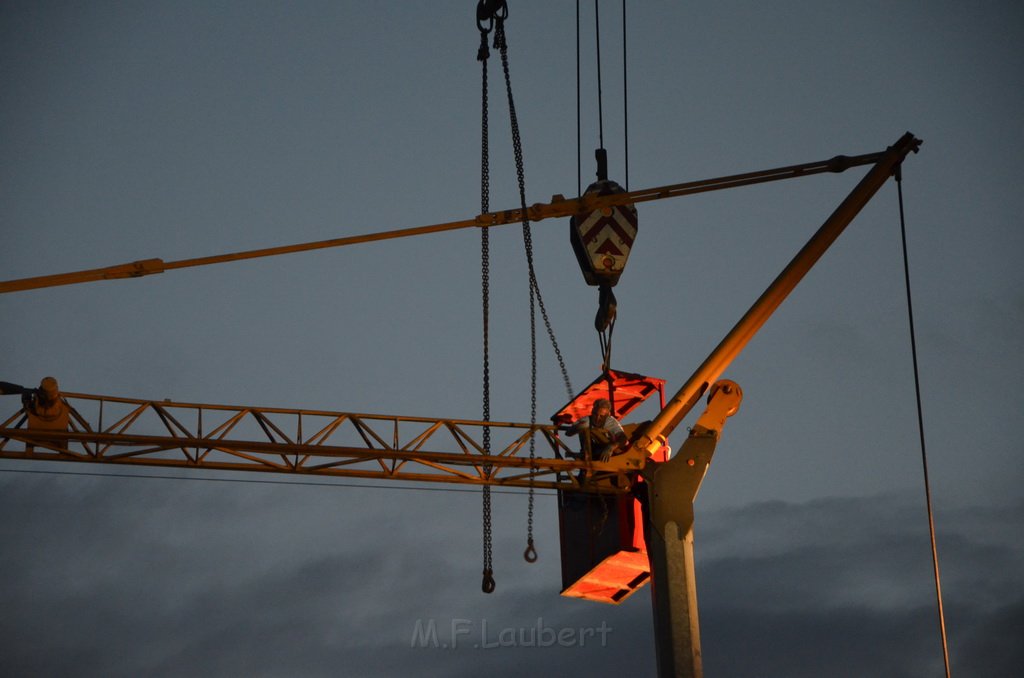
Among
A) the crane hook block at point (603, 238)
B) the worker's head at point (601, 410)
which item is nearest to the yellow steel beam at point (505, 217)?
the crane hook block at point (603, 238)

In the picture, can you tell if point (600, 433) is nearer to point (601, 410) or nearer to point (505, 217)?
point (601, 410)

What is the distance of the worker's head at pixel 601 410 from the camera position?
2159cm

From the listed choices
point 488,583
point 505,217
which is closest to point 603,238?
point 505,217

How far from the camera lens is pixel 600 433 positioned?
21281 mm

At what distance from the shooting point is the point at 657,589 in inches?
773

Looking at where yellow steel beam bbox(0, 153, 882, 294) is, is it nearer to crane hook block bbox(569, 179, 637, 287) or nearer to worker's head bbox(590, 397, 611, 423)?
crane hook block bbox(569, 179, 637, 287)

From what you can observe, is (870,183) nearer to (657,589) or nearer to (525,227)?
(525,227)

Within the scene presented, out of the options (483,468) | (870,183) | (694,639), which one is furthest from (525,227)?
(694,639)

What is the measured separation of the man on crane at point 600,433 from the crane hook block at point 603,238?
2.49 metres

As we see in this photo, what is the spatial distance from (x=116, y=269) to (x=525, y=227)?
6675 millimetres

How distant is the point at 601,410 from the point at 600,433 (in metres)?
0.51

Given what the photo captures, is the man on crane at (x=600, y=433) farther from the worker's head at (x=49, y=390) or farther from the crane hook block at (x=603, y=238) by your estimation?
the worker's head at (x=49, y=390)

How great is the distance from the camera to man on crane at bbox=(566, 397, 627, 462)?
69.1ft

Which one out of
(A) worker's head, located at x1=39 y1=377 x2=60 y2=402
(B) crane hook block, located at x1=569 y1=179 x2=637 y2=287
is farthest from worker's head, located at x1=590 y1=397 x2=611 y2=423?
(A) worker's head, located at x1=39 y1=377 x2=60 y2=402
